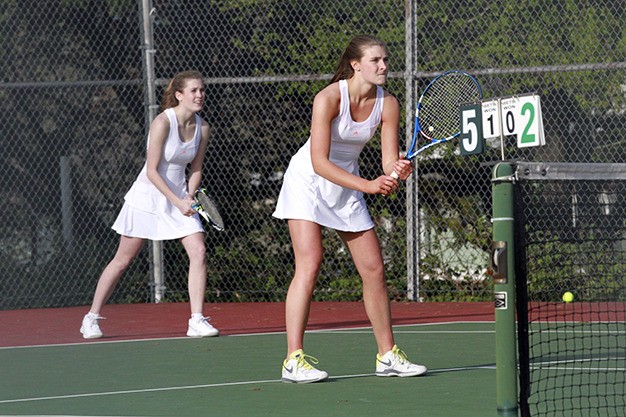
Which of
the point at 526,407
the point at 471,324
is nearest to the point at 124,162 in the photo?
the point at 471,324

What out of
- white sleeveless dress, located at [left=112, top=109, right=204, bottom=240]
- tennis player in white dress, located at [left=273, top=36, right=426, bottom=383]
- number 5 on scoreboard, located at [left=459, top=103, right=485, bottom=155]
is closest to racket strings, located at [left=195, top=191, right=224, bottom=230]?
white sleeveless dress, located at [left=112, top=109, right=204, bottom=240]

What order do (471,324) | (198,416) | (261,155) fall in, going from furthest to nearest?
(261,155) < (471,324) < (198,416)

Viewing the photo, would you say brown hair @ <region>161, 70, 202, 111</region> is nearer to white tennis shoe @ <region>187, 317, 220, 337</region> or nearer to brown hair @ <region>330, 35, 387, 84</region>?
white tennis shoe @ <region>187, 317, 220, 337</region>

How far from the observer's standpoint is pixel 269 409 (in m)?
5.43

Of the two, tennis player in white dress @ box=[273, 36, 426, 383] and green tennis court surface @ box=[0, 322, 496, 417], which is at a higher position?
tennis player in white dress @ box=[273, 36, 426, 383]

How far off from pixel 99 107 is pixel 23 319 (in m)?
2.33

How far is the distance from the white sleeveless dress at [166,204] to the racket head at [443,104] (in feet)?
7.30

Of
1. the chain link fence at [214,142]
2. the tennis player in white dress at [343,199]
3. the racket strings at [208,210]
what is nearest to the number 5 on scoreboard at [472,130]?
the tennis player in white dress at [343,199]

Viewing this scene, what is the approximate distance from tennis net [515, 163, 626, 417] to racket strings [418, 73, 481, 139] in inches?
23.6

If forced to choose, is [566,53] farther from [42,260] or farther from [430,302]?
[42,260]

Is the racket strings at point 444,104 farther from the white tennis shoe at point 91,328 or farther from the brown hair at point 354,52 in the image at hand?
the white tennis shoe at point 91,328

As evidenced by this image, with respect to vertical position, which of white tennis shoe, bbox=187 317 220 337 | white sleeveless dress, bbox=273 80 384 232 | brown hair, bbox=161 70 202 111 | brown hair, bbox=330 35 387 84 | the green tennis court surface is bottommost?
the green tennis court surface

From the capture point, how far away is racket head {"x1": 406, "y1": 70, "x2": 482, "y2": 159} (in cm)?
675

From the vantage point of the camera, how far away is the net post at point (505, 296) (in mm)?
4270
